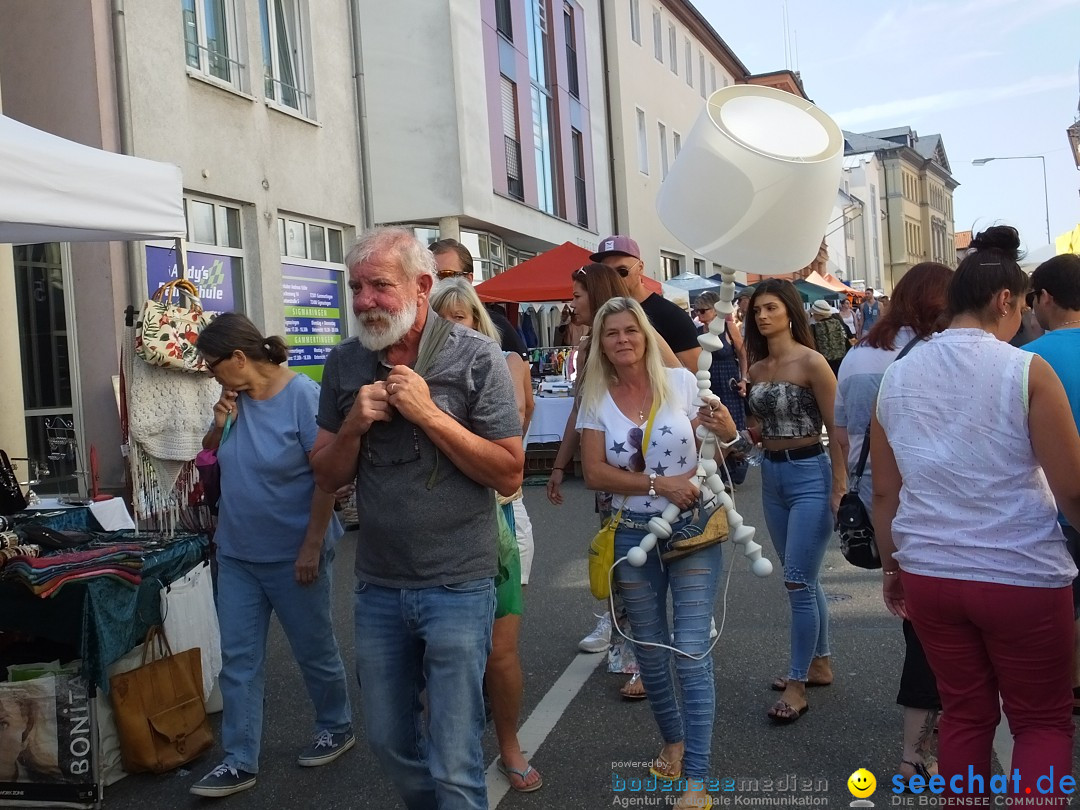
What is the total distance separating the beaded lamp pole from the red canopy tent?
8950 millimetres

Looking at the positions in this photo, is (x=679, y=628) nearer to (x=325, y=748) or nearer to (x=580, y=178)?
(x=325, y=748)

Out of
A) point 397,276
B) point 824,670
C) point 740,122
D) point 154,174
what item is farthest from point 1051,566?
point 154,174

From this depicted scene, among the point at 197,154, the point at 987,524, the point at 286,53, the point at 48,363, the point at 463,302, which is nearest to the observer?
the point at 987,524

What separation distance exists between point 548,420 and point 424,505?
9.45m

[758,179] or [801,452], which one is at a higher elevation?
[758,179]

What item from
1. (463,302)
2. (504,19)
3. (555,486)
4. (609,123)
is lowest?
(555,486)

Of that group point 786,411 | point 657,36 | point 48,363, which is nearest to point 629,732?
point 786,411

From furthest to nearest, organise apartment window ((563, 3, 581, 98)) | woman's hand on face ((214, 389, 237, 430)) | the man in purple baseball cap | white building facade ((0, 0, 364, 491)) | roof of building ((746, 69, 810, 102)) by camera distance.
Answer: roof of building ((746, 69, 810, 102)), apartment window ((563, 3, 581, 98)), white building facade ((0, 0, 364, 491)), the man in purple baseball cap, woman's hand on face ((214, 389, 237, 430))

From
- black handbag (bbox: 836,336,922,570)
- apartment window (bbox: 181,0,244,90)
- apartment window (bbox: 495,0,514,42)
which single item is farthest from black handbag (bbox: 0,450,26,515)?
apartment window (bbox: 495,0,514,42)

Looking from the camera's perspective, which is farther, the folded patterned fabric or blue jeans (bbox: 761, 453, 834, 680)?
blue jeans (bbox: 761, 453, 834, 680)

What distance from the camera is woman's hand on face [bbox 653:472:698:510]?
3607 millimetres

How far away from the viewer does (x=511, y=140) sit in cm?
1992

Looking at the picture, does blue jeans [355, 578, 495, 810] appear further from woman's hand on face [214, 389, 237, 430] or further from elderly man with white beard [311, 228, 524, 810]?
woman's hand on face [214, 389, 237, 430]

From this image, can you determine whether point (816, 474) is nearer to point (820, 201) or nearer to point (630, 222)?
point (820, 201)
